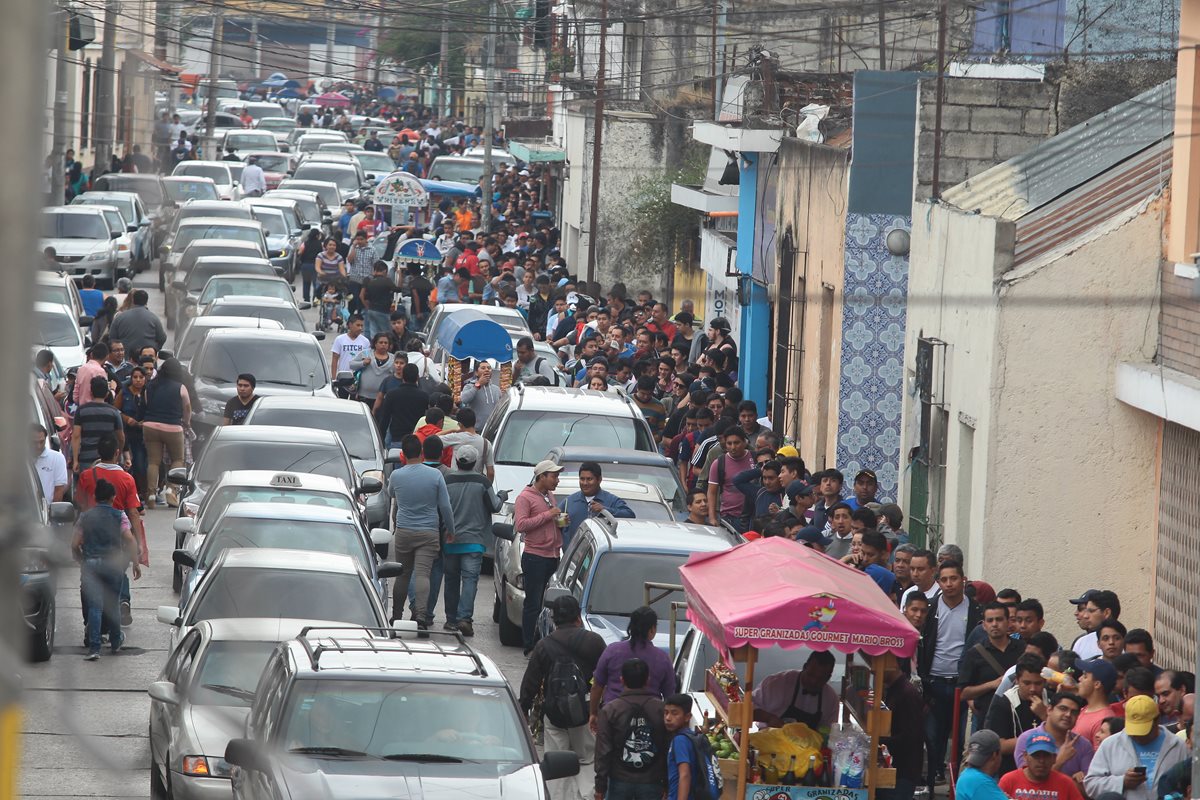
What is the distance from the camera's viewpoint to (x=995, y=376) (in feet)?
46.9

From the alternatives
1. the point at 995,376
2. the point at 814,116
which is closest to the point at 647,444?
the point at 995,376

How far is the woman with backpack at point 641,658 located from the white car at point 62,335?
13.1 m

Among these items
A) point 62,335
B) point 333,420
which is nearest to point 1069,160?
point 333,420

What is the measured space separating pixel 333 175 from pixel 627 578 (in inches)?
1617

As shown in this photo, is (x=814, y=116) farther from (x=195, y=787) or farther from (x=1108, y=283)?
(x=195, y=787)

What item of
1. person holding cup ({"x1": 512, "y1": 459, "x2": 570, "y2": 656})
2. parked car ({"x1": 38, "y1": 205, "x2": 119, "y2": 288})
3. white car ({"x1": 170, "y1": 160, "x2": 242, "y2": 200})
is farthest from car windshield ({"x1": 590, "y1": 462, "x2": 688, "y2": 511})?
white car ({"x1": 170, "y1": 160, "x2": 242, "y2": 200})

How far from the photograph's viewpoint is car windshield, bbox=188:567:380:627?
12.1m

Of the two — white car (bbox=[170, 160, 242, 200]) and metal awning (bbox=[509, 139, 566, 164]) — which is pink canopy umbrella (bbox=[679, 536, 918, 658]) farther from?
white car (bbox=[170, 160, 242, 200])

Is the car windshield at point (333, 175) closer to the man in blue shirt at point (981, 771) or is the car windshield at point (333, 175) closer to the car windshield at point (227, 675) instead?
the car windshield at point (227, 675)

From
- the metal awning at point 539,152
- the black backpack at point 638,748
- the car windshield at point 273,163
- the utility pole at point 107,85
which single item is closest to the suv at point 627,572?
the black backpack at point 638,748

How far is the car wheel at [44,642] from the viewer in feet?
42.4

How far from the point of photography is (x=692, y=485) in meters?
18.1

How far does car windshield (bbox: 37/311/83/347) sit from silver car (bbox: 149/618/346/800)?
39.9 ft

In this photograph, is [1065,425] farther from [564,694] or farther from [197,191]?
[197,191]
